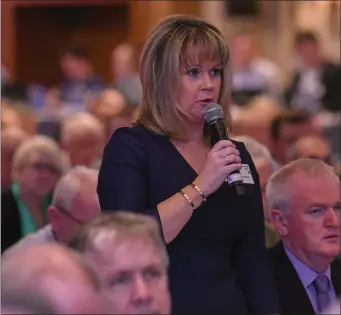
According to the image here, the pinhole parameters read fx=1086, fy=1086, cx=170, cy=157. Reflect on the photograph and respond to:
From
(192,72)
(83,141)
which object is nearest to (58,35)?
(83,141)

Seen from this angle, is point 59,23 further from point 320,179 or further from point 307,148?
point 320,179

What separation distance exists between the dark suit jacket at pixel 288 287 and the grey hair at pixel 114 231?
3.15 ft

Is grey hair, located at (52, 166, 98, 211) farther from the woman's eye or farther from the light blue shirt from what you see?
the woman's eye

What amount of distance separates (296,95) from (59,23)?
5922 mm

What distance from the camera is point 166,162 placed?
2635 millimetres

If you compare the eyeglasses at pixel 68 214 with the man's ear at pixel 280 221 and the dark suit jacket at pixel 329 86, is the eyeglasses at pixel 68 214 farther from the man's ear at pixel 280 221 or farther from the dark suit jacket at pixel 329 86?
the dark suit jacket at pixel 329 86

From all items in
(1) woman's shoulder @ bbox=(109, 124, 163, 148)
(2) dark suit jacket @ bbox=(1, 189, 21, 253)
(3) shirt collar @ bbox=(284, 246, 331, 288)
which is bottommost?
(3) shirt collar @ bbox=(284, 246, 331, 288)

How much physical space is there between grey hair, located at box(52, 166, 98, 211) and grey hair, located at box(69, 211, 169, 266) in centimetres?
142

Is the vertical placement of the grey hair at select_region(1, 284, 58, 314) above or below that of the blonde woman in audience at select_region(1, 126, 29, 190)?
below

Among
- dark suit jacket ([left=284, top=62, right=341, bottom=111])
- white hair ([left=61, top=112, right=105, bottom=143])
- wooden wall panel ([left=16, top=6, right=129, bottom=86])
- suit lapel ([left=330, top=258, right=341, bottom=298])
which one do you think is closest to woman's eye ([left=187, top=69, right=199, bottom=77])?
suit lapel ([left=330, top=258, right=341, bottom=298])

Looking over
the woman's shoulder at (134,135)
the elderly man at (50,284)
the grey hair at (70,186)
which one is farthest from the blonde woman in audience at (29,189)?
the elderly man at (50,284)

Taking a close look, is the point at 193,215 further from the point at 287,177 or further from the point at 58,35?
the point at 58,35

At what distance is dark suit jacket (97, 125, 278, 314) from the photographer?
2609 mm

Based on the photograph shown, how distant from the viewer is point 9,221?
166 inches
